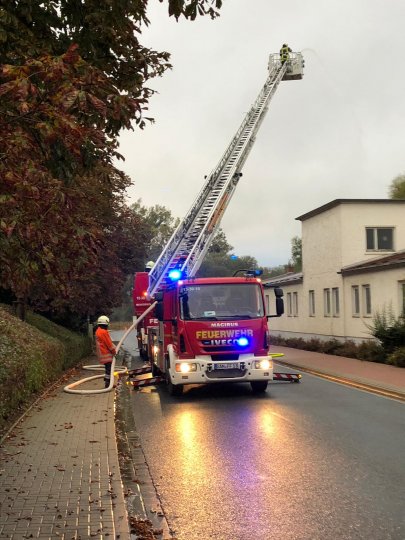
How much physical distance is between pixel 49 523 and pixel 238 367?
814 cm

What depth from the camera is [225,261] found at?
11431 cm

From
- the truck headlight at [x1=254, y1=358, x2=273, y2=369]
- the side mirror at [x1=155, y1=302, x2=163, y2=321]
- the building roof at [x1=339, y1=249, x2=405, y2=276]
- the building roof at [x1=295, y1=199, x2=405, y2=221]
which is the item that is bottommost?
the truck headlight at [x1=254, y1=358, x2=273, y2=369]

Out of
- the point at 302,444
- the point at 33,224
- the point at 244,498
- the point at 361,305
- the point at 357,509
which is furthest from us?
the point at 361,305

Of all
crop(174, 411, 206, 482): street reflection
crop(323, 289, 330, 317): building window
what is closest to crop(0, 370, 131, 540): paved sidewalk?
crop(174, 411, 206, 482): street reflection

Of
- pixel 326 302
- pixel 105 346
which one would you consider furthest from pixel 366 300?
pixel 105 346

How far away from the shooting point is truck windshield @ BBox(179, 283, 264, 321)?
42.4 feet

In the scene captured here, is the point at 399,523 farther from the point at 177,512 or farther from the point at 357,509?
the point at 177,512

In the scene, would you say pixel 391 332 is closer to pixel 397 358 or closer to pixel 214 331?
pixel 397 358

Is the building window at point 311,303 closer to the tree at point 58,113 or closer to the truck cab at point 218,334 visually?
the truck cab at point 218,334

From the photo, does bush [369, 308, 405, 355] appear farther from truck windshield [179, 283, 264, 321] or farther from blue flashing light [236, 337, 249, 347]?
blue flashing light [236, 337, 249, 347]

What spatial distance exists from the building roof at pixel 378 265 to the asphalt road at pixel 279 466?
1138 centimetres

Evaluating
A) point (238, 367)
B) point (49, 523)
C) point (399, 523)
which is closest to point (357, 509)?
point (399, 523)

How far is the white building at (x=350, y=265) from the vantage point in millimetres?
24594

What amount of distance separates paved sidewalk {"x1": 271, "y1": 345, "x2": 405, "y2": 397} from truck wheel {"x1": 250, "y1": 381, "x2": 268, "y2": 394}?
2827mm
